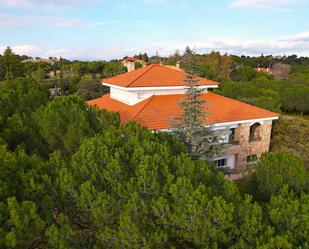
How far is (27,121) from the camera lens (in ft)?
44.3

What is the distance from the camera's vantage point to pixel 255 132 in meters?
22.8

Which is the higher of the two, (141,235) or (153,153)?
(153,153)

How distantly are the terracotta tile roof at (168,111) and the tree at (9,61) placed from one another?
119ft

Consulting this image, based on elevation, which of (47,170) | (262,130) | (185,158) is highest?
(185,158)

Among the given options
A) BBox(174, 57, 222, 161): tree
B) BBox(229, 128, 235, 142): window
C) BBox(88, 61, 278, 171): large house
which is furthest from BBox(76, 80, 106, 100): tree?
BBox(174, 57, 222, 161): tree

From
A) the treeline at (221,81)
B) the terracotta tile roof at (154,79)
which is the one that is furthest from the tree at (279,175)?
the terracotta tile roof at (154,79)

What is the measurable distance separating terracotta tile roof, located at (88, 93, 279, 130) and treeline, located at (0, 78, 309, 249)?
28.4 feet

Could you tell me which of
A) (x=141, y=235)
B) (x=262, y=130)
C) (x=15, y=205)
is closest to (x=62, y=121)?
(x=15, y=205)

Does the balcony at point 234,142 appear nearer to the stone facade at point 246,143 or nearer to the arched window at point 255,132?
the stone facade at point 246,143

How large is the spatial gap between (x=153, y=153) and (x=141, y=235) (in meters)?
2.74

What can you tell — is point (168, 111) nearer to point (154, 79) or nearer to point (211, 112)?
point (211, 112)

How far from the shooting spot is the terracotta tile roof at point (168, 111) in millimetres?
18750

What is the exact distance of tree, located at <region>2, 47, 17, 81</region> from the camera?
1982 inches

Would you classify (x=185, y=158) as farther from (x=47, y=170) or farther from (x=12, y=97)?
(x=12, y=97)
